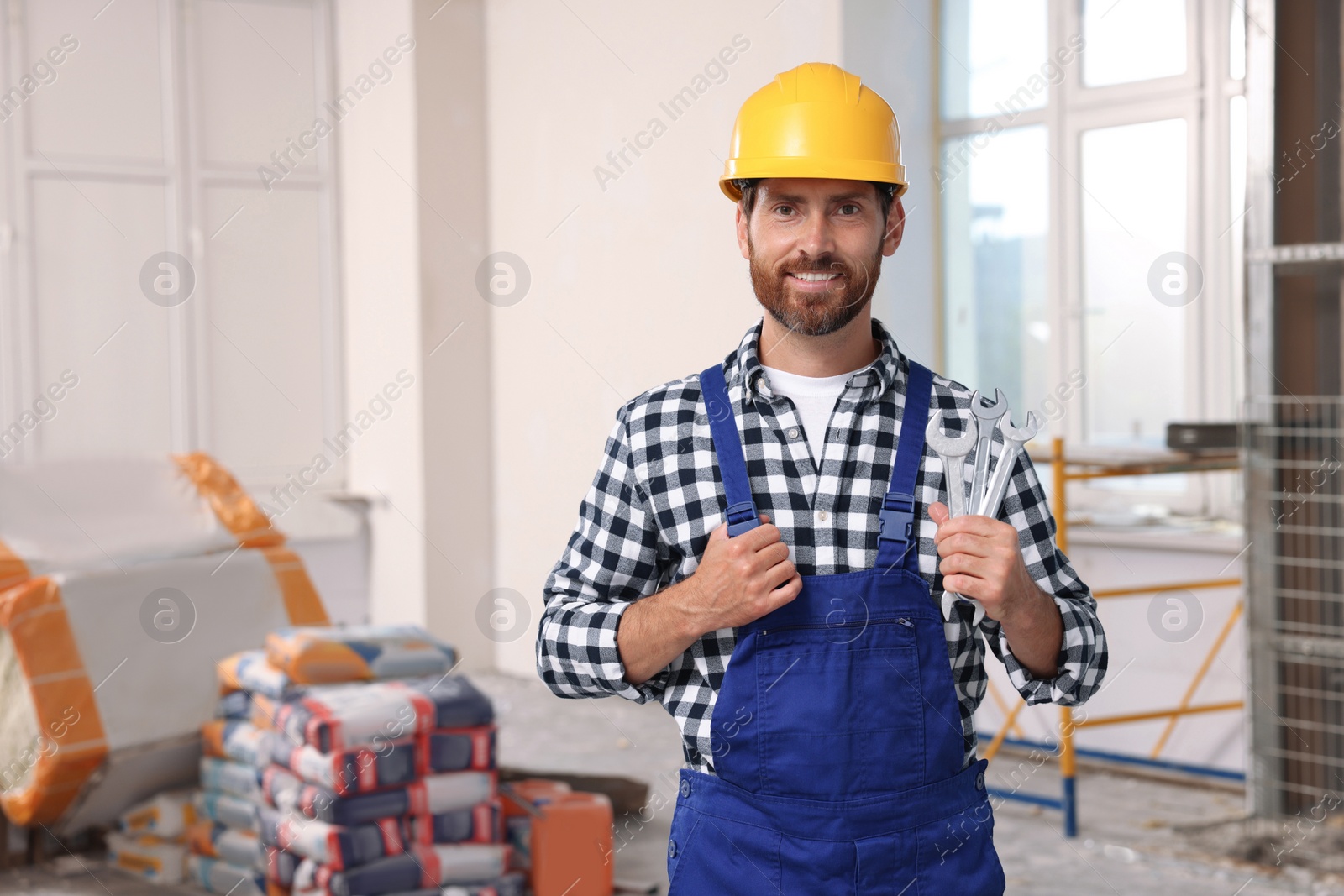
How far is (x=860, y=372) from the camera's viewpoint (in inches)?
60.8

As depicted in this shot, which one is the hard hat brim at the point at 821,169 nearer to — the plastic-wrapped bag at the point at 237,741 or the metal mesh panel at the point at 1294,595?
the plastic-wrapped bag at the point at 237,741

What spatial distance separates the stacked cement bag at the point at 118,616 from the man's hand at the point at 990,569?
9.16ft

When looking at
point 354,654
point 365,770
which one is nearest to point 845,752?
point 365,770

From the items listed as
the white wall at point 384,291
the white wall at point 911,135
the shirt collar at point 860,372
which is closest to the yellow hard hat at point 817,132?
the shirt collar at point 860,372

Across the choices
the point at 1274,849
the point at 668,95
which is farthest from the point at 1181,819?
the point at 668,95

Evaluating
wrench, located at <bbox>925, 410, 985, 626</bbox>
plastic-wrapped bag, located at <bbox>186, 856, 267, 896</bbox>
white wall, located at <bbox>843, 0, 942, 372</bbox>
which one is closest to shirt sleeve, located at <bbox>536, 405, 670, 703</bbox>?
wrench, located at <bbox>925, 410, 985, 626</bbox>

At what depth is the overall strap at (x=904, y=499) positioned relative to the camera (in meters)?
1.43

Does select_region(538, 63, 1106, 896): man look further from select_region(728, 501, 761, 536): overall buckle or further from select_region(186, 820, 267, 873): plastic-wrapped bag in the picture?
select_region(186, 820, 267, 873): plastic-wrapped bag

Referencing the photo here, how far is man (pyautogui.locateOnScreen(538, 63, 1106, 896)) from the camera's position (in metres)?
1.38

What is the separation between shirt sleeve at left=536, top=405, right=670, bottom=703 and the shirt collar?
0.15m

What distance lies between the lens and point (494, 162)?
6562 millimetres

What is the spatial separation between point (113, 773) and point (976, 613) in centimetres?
294

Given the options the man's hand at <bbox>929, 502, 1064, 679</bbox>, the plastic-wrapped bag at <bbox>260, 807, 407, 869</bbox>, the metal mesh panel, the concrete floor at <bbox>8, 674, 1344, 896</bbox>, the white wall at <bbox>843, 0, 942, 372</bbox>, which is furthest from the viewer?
the white wall at <bbox>843, 0, 942, 372</bbox>

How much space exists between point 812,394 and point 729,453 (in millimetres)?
142
